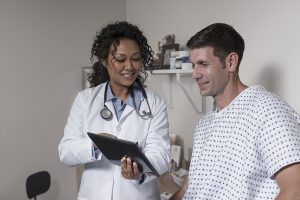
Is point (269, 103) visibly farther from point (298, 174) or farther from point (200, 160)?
point (200, 160)

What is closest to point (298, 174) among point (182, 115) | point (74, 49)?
point (182, 115)

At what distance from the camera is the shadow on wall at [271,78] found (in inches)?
55.8

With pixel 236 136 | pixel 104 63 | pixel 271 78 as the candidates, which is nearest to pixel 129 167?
pixel 236 136

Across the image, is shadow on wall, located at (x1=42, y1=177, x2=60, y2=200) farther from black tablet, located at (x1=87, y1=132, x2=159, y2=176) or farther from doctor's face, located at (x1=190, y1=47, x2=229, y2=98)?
doctor's face, located at (x1=190, y1=47, x2=229, y2=98)

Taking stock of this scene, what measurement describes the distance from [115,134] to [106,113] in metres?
0.09

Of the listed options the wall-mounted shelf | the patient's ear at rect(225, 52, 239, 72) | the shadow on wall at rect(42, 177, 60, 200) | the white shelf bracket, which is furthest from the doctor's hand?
the shadow on wall at rect(42, 177, 60, 200)

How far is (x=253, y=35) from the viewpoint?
5.13 ft

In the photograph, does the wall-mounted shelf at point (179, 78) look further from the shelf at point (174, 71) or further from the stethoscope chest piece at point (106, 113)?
the stethoscope chest piece at point (106, 113)

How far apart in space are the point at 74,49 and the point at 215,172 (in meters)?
1.95

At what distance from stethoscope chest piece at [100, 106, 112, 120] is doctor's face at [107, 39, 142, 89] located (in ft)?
0.40

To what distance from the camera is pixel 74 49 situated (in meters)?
2.73

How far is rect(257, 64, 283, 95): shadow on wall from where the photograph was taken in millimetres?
1417

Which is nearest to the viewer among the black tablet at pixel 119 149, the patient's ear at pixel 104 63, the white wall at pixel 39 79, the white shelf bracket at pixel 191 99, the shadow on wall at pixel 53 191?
the black tablet at pixel 119 149

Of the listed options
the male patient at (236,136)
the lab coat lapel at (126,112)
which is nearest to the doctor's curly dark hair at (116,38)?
the lab coat lapel at (126,112)
